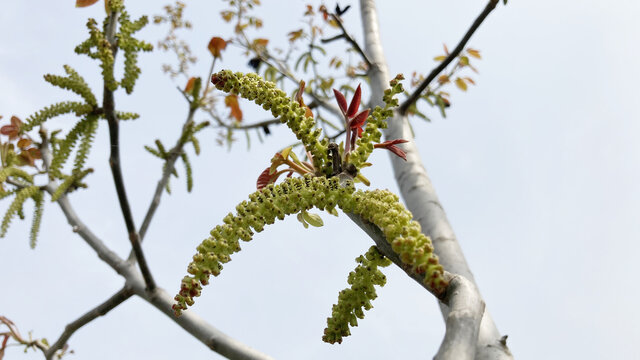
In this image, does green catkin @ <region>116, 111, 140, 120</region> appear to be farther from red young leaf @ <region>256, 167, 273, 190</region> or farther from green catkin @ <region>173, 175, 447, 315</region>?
green catkin @ <region>173, 175, 447, 315</region>

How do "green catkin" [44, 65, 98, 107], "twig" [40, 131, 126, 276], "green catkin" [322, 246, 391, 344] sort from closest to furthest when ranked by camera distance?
1. "green catkin" [322, 246, 391, 344]
2. "green catkin" [44, 65, 98, 107]
3. "twig" [40, 131, 126, 276]

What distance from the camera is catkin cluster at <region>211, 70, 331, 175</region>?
115 cm

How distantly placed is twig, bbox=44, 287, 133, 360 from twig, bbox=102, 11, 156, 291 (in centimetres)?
26

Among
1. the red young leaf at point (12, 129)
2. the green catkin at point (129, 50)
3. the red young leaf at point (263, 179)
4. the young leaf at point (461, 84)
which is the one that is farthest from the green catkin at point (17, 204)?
the young leaf at point (461, 84)

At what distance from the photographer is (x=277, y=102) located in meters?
Result: 1.14

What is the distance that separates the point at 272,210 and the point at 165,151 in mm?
2263

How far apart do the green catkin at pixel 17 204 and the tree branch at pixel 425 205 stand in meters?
2.12

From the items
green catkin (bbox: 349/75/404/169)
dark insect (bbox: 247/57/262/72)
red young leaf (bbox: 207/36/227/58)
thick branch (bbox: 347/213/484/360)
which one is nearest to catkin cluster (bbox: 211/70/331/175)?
green catkin (bbox: 349/75/404/169)

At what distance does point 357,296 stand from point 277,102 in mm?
464

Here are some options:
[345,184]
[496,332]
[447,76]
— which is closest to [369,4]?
[447,76]

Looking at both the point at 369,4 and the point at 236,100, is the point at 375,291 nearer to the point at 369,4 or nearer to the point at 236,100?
the point at 236,100

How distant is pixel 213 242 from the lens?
3.19ft

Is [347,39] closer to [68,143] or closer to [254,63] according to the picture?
[254,63]

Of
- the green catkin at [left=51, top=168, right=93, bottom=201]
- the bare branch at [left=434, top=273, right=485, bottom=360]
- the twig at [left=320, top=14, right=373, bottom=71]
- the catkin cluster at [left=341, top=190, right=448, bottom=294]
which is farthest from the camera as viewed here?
the twig at [left=320, top=14, right=373, bottom=71]
